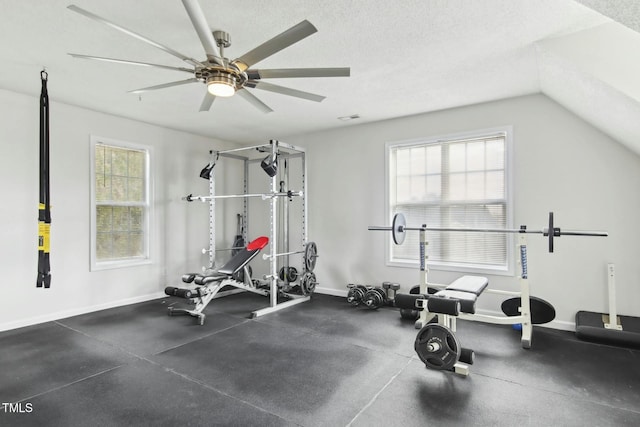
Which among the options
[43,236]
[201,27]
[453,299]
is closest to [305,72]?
[201,27]

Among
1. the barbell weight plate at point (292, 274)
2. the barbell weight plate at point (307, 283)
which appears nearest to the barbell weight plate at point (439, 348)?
the barbell weight plate at point (307, 283)

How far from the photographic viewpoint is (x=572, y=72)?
2637mm

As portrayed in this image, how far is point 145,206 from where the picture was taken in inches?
191

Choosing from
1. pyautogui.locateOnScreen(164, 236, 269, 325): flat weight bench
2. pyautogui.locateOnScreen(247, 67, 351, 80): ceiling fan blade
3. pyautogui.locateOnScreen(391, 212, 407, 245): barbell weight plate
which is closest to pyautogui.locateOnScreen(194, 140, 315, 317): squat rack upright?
pyautogui.locateOnScreen(164, 236, 269, 325): flat weight bench

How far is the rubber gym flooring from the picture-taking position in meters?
2.04

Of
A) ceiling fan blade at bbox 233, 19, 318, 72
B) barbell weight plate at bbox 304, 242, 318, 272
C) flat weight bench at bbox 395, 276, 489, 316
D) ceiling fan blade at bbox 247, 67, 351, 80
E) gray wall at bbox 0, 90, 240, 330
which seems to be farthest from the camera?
barbell weight plate at bbox 304, 242, 318, 272

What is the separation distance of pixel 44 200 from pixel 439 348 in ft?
11.4

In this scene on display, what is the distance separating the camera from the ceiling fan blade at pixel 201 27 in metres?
1.49

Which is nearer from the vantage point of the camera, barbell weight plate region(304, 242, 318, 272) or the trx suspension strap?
the trx suspension strap

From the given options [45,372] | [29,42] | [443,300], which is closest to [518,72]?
[443,300]

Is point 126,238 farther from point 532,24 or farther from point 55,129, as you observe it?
point 532,24

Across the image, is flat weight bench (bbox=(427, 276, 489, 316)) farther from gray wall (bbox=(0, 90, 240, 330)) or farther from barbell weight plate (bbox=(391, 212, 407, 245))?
gray wall (bbox=(0, 90, 240, 330))

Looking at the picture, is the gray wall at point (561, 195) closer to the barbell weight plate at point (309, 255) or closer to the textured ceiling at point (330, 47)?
the textured ceiling at point (330, 47)

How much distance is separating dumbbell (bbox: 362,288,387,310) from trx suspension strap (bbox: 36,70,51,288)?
332 centimetres
